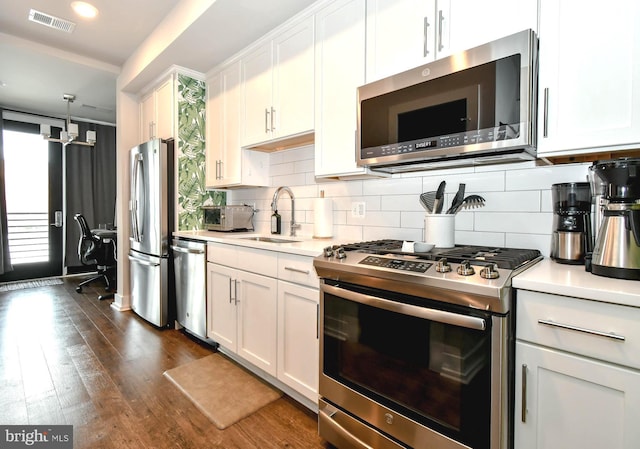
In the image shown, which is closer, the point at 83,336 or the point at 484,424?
the point at 484,424

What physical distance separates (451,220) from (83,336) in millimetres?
3266

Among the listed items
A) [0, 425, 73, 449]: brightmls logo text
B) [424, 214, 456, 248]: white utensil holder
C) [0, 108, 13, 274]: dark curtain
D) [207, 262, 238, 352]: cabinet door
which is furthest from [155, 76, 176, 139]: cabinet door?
[0, 108, 13, 274]: dark curtain

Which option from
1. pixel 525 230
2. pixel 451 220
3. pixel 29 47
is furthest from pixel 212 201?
pixel 525 230

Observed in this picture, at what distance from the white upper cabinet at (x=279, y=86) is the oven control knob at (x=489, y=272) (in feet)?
4.86

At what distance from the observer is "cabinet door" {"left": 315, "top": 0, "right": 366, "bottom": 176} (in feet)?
6.30

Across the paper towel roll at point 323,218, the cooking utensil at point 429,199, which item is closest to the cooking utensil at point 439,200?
the cooking utensil at point 429,199

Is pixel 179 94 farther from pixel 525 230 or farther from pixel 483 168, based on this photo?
pixel 525 230

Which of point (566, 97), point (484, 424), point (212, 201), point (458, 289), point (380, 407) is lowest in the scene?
point (380, 407)

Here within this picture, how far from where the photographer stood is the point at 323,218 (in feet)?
7.94

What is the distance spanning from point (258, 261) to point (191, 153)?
1746 millimetres

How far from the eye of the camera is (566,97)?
4.04 feet

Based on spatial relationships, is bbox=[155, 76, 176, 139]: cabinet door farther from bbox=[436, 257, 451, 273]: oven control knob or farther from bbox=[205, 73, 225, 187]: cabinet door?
bbox=[436, 257, 451, 273]: oven control knob

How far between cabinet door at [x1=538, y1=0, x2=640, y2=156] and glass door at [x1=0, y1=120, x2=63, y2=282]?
6.73m

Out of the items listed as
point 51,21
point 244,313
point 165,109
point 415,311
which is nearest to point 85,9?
point 51,21
